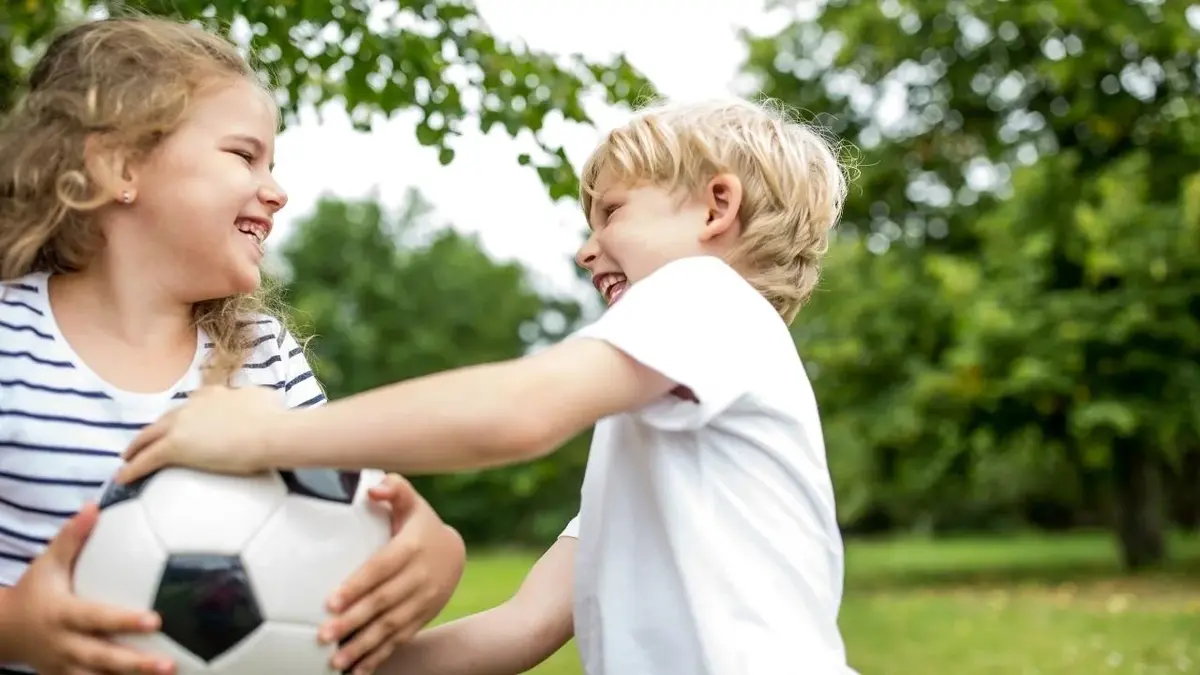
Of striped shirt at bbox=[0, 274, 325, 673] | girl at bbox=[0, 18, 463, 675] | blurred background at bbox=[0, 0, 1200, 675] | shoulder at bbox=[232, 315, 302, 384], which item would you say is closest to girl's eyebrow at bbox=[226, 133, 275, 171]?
girl at bbox=[0, 18, 463, 675]

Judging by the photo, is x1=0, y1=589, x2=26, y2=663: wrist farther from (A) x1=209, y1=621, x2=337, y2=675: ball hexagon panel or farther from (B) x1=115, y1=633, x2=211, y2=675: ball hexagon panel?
(A) x1=209, y1=621, x2=337, y2=675: ball hexagon panel

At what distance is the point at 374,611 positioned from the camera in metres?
1.94

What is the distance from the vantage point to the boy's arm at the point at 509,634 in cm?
236

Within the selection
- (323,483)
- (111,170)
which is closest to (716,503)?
(323,483)

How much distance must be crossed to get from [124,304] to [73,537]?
0.55 metres

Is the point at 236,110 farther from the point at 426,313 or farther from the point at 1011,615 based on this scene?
the point at 426,313

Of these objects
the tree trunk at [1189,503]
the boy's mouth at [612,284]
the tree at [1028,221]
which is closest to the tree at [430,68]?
the boy's mouth at [612,284]

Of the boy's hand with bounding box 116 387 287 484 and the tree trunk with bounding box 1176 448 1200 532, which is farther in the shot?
the tree trunk with bounding box 1176 448 1200 532

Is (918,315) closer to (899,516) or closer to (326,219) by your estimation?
(899,516)

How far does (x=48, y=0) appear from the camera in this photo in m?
5.02

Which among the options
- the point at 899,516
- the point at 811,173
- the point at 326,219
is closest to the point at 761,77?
the point at 811,173

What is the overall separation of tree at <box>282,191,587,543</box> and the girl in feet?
104

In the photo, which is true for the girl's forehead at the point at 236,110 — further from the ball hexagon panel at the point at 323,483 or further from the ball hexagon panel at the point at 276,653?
the ball hexagon panel at the point at 276,653

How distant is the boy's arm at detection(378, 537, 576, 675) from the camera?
2359 millimetres
